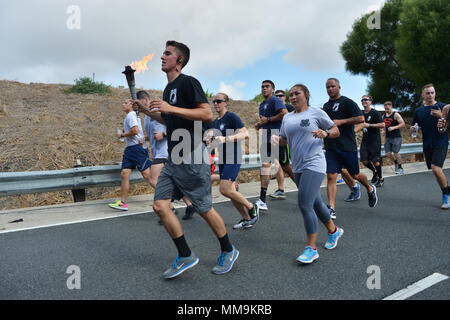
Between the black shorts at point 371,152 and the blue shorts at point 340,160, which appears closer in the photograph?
the blue shorts at point 340,160

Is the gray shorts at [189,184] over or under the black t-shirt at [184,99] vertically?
under

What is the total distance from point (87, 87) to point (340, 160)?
16.4 m

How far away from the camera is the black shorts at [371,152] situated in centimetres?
929

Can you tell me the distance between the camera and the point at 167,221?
3.50 m

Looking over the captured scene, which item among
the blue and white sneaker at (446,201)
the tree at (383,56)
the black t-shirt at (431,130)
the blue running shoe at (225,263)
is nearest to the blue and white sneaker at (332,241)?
the blue running shoe at (225,263)

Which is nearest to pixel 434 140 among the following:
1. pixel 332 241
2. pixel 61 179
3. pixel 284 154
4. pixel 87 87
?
pixel 284 154

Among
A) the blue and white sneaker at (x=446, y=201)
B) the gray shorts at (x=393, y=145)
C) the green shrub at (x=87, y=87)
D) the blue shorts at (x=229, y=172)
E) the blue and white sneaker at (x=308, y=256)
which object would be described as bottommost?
the blue and white sneaker at (x=308, y=256)

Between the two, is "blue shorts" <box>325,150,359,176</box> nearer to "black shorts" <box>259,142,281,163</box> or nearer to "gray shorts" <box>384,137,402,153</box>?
"black shorts" <box>259,142,281,163</box>

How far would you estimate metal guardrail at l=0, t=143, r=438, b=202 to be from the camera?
6219 millimetres

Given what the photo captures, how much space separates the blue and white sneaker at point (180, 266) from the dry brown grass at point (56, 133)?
4.73 metres

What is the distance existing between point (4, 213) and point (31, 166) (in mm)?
2880

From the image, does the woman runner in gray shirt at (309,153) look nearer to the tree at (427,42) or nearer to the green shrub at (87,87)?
the green shrub at (87,87)

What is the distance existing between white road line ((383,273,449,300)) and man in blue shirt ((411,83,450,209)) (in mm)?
3392
